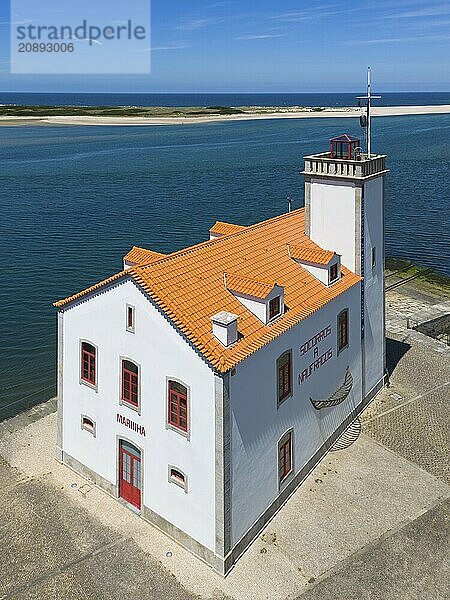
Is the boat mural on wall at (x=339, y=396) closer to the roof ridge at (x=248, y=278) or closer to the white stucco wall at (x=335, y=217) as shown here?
the white stucco wall at (x=335, y=217)

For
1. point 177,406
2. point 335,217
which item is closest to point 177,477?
point 177,406

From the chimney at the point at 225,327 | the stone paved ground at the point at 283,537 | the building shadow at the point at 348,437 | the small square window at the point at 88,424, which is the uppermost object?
the chimney at the point at 225,327

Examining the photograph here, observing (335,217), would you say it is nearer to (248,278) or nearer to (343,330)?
(343,330)

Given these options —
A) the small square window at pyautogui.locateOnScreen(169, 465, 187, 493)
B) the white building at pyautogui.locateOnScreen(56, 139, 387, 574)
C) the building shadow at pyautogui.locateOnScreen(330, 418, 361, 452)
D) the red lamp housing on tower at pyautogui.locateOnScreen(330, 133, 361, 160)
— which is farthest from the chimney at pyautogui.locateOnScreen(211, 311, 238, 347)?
the red lamp housing on tower at pyautogui.locateOnScreen(330, 133, 361, 160)

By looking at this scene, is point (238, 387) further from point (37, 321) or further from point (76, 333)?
point (37, 321)

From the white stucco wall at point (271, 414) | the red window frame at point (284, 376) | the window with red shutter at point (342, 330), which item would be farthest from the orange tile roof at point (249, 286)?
the window with red shutter at point (342, 330)

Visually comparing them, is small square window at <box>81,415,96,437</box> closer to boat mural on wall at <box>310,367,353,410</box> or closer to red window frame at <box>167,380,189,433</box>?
red window frame at <box>167,380,189,433</box>
